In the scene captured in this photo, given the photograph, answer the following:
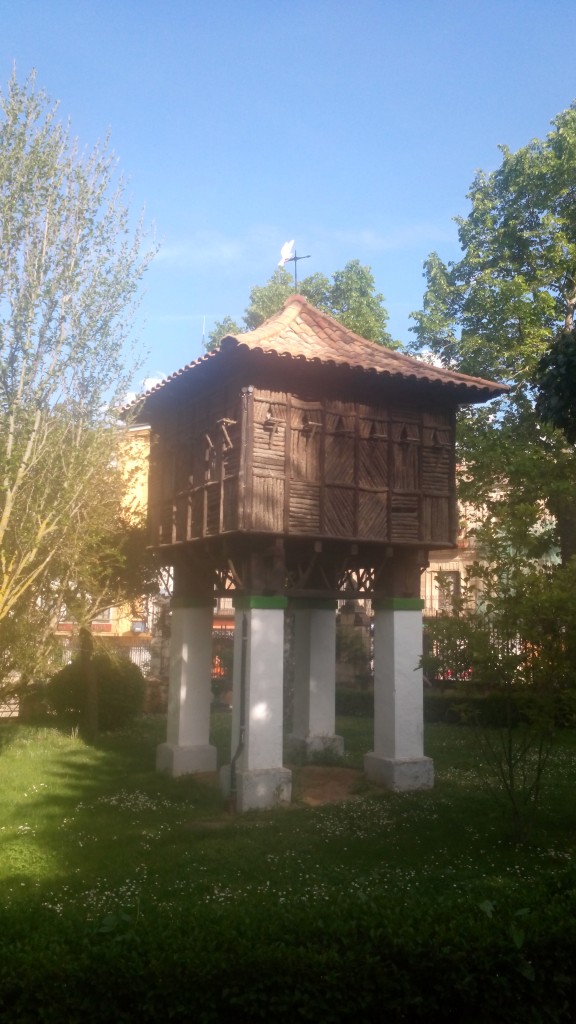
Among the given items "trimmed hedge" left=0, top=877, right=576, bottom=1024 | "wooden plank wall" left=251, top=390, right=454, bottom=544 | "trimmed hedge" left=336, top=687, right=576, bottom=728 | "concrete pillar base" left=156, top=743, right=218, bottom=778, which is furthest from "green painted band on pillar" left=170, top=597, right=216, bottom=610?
"trimmed hedge" left=0, top=877, right=576, bottom=1024

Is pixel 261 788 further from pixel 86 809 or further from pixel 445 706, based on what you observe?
pixel 445 706

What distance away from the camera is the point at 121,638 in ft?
103

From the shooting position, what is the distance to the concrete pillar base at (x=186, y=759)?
48.0 ft

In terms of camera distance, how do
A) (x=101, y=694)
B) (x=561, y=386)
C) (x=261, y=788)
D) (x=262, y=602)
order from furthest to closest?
(x=101, y=694), (x=262, y=602), (x=261, y=788), (x=561, y=386)

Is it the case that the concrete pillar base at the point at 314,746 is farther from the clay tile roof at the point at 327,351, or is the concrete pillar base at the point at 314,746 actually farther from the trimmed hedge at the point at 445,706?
the clay tile roof at the point at 327,351

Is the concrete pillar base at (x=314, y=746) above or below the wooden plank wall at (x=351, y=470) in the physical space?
below

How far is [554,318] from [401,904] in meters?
17.3

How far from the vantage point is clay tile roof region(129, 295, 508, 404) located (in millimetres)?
12414

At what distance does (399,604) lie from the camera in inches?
550

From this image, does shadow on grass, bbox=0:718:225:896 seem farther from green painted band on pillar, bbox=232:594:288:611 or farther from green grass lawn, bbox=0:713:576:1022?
green painted band on pillar, bbox=232:594:288:611

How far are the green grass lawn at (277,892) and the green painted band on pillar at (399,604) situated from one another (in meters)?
2.90

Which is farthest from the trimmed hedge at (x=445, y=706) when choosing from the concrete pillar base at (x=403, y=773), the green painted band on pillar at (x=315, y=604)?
the green painted band on pillar at (x=315, y=604)

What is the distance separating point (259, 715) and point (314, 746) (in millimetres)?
3921

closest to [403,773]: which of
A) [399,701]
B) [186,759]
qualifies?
[399,701]
